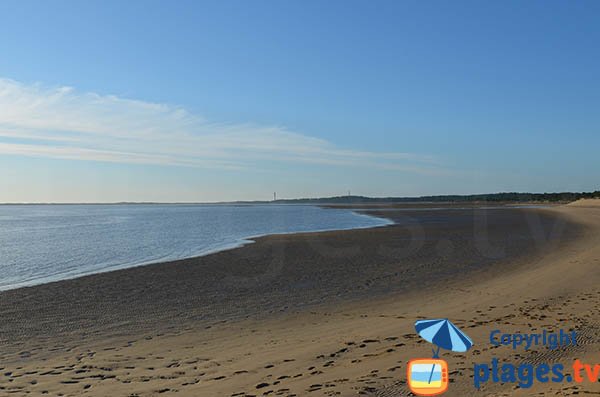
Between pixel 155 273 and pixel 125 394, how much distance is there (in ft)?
50.8

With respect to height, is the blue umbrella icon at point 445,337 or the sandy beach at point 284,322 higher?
the blue umbrella icon at point 445,337

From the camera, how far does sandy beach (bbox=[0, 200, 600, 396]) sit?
875 cm

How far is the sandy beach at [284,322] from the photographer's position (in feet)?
28.7

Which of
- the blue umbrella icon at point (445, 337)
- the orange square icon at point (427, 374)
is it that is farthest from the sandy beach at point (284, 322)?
the orange square icon at point (427, 374)

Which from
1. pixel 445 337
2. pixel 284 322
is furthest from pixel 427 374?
pixel 284 322

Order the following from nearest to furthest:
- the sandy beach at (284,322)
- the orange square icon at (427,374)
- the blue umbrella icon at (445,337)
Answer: the orange square icon at (427,374), the blue umbrella icon at (445,337), the sandy beach at (284,322)

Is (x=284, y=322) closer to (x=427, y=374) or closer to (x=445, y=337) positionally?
(x=445, y=337)

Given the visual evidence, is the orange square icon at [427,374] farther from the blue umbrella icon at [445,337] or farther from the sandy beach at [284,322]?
the sandy beach at [284,322]

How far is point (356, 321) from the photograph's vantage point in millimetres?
13422

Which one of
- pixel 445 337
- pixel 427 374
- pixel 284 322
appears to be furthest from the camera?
pixel 284 322

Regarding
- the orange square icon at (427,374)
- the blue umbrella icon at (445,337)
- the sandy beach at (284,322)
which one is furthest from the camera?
the sandy beach at (284,322)

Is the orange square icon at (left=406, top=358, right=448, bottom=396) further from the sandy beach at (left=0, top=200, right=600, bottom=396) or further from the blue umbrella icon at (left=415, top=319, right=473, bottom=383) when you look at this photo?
the sandy beach at (left=0, top=200, right=600, bottom=396)

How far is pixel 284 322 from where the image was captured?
13891 millimetres

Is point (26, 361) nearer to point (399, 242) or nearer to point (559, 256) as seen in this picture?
point (559, 256)
